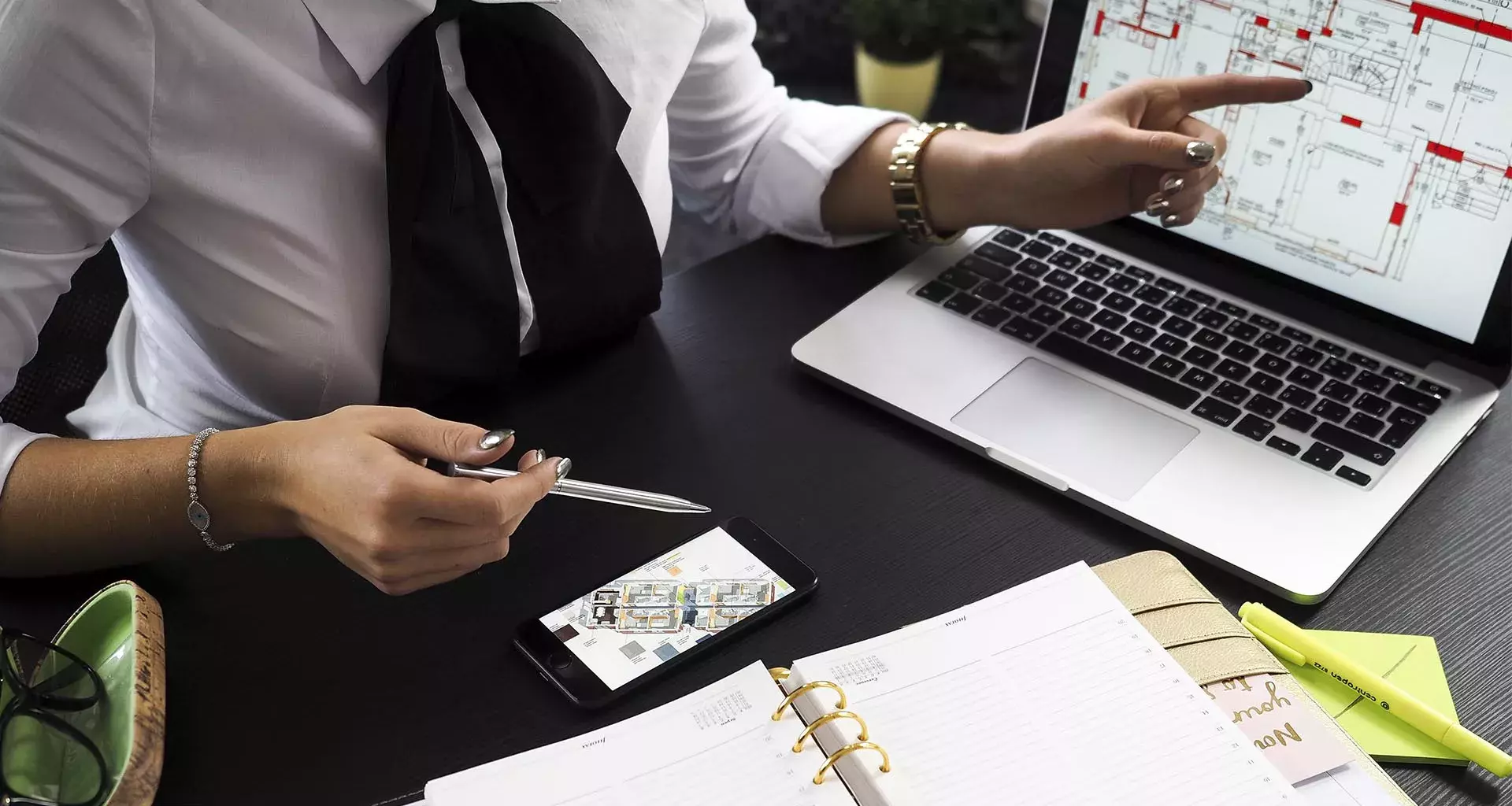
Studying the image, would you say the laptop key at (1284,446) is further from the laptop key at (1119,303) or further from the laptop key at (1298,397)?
the laptop key at (1119,303)

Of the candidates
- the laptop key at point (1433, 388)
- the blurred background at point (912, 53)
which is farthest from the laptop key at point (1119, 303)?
the blurred background at point (912, 53)

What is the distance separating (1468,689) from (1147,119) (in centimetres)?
49

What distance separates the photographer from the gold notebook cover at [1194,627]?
2.22 feet

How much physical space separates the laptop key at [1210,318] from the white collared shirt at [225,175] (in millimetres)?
460

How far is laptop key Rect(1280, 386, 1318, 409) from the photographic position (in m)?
0.88

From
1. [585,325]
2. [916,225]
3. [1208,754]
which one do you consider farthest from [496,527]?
[916,225]

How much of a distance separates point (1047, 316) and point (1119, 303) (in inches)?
2.4

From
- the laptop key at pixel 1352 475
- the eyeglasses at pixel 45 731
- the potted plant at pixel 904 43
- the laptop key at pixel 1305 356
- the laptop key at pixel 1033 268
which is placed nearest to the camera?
the eyeglasses at pixel 45 731

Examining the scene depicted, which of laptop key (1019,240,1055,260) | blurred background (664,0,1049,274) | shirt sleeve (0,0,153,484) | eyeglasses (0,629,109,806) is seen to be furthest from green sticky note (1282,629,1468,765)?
blurred background (664,0,1049,274)

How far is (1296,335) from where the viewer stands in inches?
37.4

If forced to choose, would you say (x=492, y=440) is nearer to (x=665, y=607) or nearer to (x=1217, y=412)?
(x=665, y=607)

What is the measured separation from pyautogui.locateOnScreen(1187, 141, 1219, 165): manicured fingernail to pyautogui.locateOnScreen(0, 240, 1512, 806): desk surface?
28cm

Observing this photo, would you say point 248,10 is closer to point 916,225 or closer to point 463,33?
point 463,33

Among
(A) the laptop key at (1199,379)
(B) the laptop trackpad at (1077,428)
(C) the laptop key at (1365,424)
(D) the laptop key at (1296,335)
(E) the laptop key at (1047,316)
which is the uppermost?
(D) the laptop key at (1296,335)
